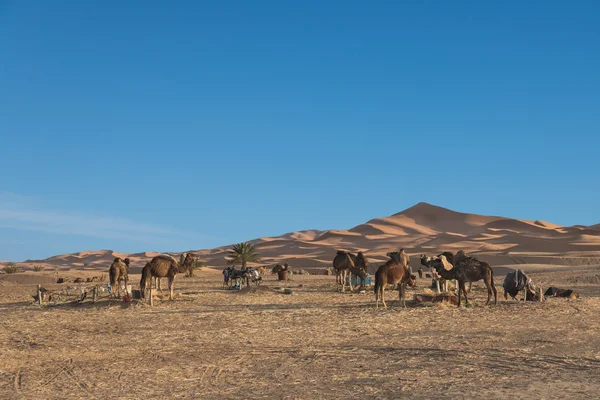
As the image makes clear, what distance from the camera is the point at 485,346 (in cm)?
1450

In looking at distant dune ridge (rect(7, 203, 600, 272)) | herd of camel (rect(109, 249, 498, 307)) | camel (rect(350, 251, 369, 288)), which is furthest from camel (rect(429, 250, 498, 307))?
distant dune ridge (rect(7, 203, 600, 272))

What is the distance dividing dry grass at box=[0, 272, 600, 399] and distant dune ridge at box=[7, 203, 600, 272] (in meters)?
46.9

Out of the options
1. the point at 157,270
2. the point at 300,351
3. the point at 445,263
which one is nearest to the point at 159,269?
the point at 157,270

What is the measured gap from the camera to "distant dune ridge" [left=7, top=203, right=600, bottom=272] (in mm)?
79312

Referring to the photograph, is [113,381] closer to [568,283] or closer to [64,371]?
[64,371]

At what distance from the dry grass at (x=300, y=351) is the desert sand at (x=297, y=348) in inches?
1.3

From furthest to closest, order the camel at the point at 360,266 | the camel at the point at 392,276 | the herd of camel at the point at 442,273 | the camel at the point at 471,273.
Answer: the camel at the point at 360,266, the camel at the point at 471,273, the herd of camel at the point at 442,273, the camel at the point at 392,276

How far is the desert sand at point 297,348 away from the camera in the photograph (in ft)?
35.8

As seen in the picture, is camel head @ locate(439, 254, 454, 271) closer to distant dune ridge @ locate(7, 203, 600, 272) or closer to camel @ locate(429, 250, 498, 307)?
camel @ locate(429, 250, 498, 307)

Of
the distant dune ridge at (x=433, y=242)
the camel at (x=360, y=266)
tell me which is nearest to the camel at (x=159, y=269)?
the camel at (x=360, y=266)

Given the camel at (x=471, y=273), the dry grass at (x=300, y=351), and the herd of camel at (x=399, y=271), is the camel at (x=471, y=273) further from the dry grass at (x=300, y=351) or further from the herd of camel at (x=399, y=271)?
the dry grass at (x=300, y=351)

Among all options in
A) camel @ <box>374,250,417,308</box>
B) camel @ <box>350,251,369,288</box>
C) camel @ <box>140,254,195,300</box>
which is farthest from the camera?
camel @ <box>350,251,369,288</box>

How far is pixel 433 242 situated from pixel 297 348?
99.8m

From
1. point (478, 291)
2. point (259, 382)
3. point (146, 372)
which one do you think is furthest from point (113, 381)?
A: point (478, 291)
